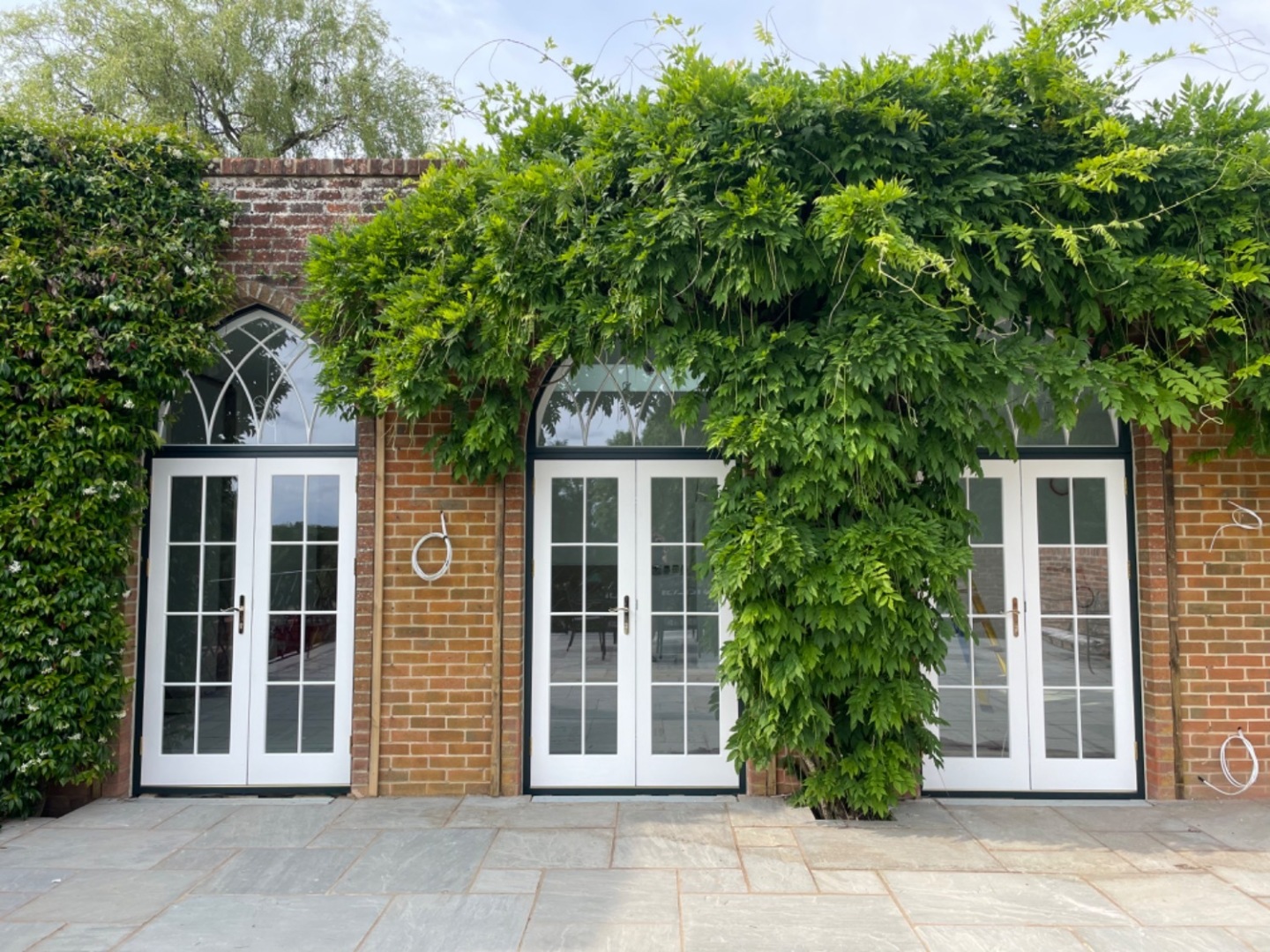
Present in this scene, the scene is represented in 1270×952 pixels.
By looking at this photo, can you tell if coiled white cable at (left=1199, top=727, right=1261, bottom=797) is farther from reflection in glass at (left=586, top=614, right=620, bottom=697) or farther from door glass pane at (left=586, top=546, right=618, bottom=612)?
door glass pane at (left=586, top=546, right=618, bottom=612)

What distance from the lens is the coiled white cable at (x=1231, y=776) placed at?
4.55 metres

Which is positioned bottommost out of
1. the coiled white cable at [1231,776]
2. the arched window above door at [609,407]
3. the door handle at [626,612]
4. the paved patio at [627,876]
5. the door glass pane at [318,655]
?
the paved patio at [627,876]

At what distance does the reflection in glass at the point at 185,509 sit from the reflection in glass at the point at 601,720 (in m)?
2.53

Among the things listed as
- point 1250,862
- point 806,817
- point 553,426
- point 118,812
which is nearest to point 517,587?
point 553,426

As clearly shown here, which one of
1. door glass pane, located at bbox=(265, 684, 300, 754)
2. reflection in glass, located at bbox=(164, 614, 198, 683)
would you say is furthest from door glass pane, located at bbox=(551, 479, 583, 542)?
reflection in glass, located at bbox=(164, 614, 198, 683)

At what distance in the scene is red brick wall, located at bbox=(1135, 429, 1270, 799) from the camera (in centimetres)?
458

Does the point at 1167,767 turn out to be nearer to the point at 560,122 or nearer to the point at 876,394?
the point at 876,394

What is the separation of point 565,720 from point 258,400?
266cm

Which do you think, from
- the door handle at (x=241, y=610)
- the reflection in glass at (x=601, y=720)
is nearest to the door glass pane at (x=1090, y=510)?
the reflection in glass at (x=601, y=720)

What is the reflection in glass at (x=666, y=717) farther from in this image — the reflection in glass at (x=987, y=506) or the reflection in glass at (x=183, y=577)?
the reflection in glass at (x=183, y=577)

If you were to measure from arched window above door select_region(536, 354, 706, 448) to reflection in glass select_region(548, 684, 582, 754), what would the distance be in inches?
57.1

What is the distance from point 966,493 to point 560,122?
121 inches

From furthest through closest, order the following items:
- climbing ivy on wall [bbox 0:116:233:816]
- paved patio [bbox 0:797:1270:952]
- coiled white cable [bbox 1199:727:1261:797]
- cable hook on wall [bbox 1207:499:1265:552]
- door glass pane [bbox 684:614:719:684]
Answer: door glass pane [bbox 684:614:719:684]
cable hook on wall [bbox 1207:499:1265:552]
coiled white cable [bbox 1199:727:1261:797]
climbing ivy on wall [bbox 0:116:233:816]
paved patio [bbox 0:797:1270:952]

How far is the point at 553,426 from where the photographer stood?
493 cm
